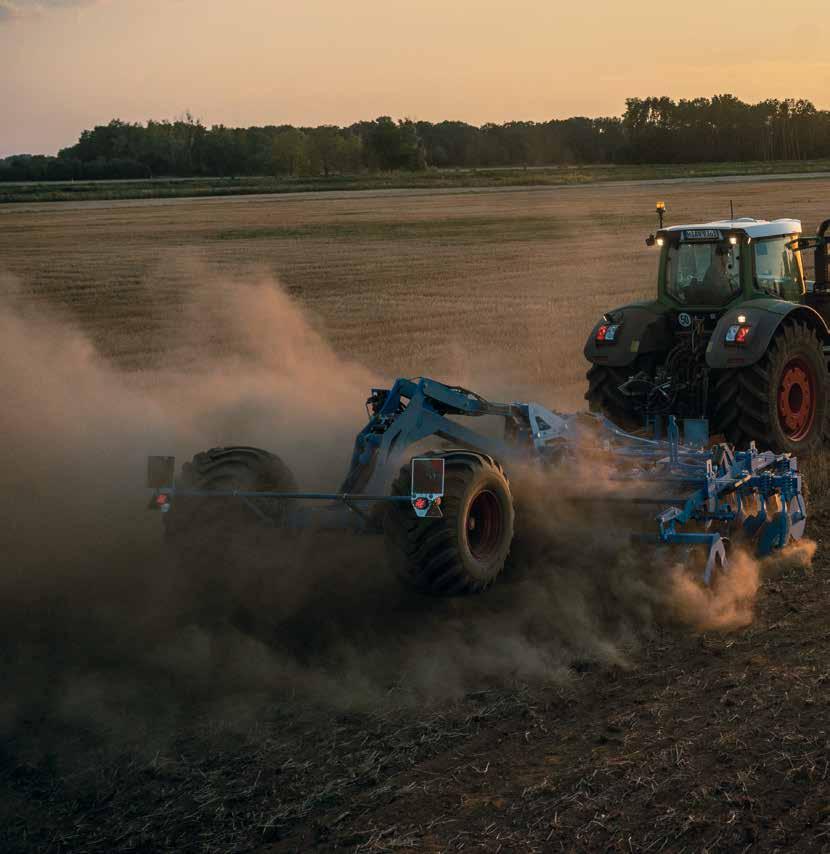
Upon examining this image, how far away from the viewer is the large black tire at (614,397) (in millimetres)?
10211

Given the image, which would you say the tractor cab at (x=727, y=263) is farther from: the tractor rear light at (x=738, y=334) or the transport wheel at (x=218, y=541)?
the transport wheel at (x=218, y=541)

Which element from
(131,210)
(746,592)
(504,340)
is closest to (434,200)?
(131,210)

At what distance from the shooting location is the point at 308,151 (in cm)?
8512

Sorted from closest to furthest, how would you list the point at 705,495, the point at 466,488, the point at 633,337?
1. the point at 466,488
2. the point at 705,495
3. the point at 633,337

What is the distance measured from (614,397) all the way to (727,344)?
1.24 meters

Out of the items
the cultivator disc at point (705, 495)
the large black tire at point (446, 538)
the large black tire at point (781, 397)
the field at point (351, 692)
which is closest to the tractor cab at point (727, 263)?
the large black tire at point (781, 397)

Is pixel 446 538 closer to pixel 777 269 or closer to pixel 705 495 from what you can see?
pixel 705 495

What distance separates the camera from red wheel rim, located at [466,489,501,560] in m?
6.81

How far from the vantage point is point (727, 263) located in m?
10.1

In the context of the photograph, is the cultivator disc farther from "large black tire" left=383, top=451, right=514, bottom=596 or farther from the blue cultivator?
"large black tire" left=383, top=451, right=514, bottom=596

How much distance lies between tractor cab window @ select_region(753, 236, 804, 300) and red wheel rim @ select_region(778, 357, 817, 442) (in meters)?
0.72

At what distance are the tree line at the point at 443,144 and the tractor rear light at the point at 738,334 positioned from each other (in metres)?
67.9

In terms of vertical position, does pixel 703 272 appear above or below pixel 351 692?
above

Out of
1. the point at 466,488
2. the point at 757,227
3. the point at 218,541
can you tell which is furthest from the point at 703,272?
the point at 218,541
